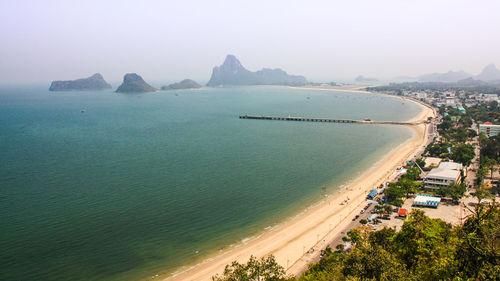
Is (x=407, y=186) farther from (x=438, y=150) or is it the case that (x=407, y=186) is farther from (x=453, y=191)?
(x=438, y=150)

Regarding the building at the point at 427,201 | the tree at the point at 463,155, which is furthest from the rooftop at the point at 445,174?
the tree at the point at 463,155

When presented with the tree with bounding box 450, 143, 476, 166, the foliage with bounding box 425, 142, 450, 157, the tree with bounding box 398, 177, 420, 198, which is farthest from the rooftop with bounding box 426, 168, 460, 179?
the foliage with bounding box 425, 142, 450, 157

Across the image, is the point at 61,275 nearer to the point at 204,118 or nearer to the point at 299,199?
the point at 299,199

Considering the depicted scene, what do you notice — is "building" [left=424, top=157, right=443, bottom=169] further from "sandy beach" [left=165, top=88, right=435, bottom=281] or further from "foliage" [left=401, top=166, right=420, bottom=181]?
"sandy beach" [left=165, top=88, right=435, bottom=281]

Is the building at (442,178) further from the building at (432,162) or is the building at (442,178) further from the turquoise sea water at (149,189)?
the turquoise sea water at (149,189)

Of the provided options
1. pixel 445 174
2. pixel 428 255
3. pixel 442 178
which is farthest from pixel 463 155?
pixel 428 255

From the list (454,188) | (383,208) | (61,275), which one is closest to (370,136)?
(454,188)
